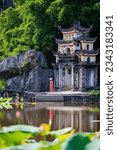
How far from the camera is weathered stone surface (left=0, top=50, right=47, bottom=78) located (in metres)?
13.3

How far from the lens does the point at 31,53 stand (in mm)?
13398

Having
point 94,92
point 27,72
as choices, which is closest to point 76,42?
point 27,72

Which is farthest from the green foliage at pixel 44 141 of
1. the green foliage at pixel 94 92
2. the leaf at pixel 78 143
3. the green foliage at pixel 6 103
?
the green foliage at pixel 94 92

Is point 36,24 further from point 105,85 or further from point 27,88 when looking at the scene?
point 105,85

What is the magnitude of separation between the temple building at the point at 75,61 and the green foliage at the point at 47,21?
1.40 feet

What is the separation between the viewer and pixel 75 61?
43.6 ft

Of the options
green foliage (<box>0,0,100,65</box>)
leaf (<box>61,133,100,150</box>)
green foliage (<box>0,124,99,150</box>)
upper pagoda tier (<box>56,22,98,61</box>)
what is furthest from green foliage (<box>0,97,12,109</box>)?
green foliage (<box>0,0,100,65</box>)

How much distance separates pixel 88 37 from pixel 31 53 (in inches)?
67.5

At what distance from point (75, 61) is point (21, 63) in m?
1.59

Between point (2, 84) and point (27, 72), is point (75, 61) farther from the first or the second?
point (2, 84)

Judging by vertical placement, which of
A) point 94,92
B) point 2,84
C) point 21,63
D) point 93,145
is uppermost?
point 21,63

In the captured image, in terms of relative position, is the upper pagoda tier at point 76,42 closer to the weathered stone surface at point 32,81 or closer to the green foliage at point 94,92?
the weathered stone surface at point 32,81

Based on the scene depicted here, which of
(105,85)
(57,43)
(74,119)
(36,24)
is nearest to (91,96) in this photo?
(57,43)

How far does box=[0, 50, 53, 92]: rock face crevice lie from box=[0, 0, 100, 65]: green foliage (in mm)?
450
